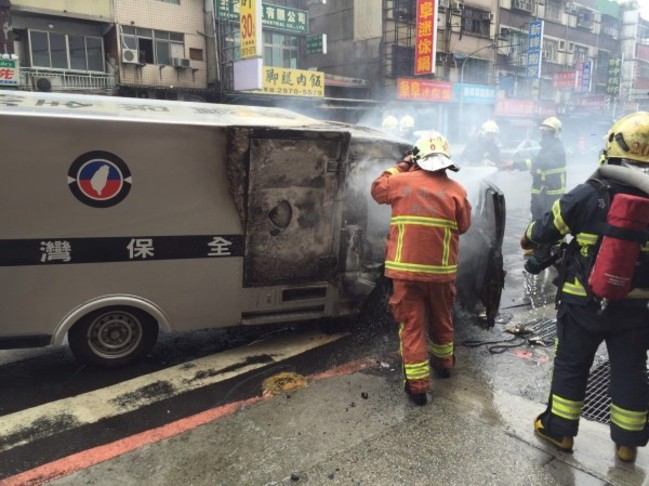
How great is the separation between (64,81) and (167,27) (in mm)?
4388

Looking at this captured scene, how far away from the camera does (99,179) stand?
3510 millimetres

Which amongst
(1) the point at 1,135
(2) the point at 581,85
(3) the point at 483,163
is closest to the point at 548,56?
(2) the point at 581,85

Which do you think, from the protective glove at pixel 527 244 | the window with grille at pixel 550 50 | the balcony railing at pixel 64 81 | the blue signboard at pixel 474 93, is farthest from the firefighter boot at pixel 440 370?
the window with grille at pixel 550 50

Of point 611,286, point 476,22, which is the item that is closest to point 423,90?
point 476,22

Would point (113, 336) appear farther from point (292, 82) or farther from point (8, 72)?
point (292, 82)

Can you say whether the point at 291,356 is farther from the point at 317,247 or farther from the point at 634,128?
the point at 634,128

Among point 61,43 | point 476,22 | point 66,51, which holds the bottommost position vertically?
point 66,51

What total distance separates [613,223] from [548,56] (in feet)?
142

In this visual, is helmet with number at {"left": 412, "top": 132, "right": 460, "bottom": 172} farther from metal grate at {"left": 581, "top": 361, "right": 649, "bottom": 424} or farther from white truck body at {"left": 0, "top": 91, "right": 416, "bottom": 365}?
metal grate at {"left": 581, "top": 361, "right": 649, "bottom": 424}

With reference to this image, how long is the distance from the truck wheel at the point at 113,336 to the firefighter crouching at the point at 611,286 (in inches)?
112

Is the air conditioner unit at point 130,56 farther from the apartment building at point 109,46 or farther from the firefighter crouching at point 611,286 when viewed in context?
the firefighter crouching at point 611,286

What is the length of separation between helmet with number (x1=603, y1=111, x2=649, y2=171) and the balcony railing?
16.9 meters

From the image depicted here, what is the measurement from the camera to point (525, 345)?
4.55m

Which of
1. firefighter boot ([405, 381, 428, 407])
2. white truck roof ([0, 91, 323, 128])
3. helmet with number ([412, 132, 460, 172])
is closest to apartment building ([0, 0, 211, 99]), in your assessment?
white truck roof ([0, 91, 323, 128])
